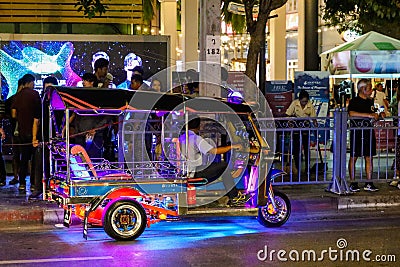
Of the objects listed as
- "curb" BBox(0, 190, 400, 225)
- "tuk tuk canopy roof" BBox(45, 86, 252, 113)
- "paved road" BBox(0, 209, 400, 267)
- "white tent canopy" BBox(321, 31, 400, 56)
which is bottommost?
"paved road" BBox(0, 209, 400, 267)

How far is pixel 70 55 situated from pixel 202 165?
6767mm

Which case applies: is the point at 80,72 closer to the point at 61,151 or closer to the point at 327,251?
the point at 61,151

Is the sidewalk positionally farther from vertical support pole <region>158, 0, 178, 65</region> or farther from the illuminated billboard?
vertical support pole <region>158, 0, 178, 65</region>

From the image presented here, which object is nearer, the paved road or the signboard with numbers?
the paved road

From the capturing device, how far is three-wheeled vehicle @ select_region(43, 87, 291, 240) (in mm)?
9570

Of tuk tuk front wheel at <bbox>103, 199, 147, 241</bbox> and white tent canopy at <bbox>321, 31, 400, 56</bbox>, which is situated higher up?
white tent canopy at <bbox>321, 31, 400, 56</bbox>

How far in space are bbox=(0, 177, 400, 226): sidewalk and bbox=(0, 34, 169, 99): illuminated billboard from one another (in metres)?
3.20

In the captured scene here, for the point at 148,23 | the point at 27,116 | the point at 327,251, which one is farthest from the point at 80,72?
the point at 327,251

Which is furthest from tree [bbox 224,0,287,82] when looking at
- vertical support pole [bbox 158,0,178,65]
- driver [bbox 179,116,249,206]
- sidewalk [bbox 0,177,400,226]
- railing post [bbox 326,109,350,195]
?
vertical support pole [bbox 158,0,178,65]

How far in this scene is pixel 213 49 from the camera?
13.1 meters

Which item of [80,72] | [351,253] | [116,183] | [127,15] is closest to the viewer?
[351,253]

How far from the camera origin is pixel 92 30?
18.6 m

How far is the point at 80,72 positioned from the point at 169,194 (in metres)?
6.87

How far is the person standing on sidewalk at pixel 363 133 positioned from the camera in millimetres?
13000
